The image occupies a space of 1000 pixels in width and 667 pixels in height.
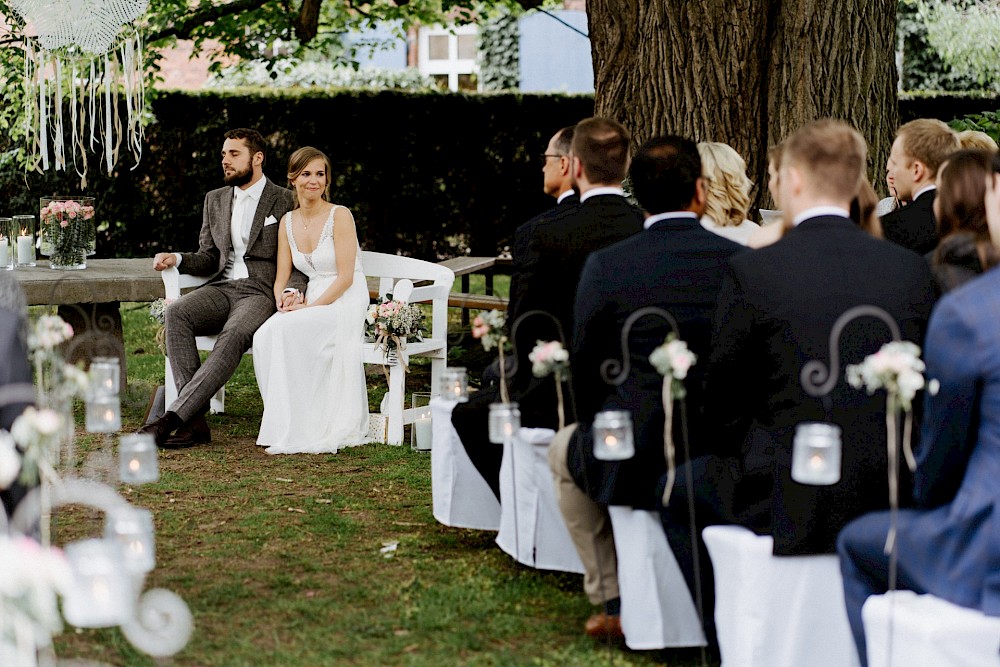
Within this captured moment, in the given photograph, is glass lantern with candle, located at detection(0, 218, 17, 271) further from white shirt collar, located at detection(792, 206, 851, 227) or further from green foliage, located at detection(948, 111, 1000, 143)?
green foliage, located at detection(948, 111, 1000, 143)

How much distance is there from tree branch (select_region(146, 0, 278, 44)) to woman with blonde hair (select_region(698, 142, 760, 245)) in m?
6.74

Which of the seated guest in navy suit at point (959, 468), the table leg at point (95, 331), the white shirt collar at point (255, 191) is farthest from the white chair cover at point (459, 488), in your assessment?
the table leg at point (95, 331)

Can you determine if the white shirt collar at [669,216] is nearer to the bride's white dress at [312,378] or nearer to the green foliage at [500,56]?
the bride's white dress at [312,378]

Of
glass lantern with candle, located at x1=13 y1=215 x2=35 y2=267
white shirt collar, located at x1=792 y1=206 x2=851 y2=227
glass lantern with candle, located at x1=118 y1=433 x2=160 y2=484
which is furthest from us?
glass lantern with candle, located at x1=13 y1=215 x2=35 y2=267

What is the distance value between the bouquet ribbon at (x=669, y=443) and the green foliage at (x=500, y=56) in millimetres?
18517

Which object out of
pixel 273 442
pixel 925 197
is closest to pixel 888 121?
pixel 925 197

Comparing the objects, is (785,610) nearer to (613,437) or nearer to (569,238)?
(613,437)

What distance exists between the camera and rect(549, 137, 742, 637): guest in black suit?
12.9ft

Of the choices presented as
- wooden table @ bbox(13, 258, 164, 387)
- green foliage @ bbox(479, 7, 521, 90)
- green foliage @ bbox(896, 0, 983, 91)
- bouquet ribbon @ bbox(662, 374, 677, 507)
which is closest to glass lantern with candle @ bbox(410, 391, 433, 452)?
wooden table @ bbox(13, 258, 164, 387)

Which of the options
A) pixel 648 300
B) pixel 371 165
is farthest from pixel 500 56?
pixel 648 300

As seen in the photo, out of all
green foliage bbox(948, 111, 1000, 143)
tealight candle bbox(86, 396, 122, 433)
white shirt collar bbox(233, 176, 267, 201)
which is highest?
green foliage bbox(948, 111, 1000, 143)

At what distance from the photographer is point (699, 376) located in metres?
3.98

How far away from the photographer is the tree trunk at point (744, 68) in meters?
7.26

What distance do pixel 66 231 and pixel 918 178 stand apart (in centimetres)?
494
